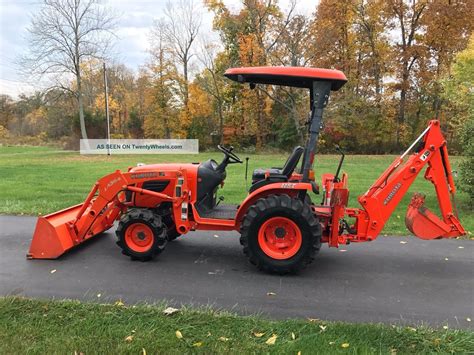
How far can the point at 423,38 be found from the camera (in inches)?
1224

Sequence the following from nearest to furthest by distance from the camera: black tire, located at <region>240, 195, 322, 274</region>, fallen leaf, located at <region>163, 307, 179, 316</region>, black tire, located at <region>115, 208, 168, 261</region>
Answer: fallen leaf, located at <region>163, 307, 179, 316</region>
black tire, located at <region>240, 195, 322, 274</region>
black tire, located at <region>115, 208, 168, 261</region>

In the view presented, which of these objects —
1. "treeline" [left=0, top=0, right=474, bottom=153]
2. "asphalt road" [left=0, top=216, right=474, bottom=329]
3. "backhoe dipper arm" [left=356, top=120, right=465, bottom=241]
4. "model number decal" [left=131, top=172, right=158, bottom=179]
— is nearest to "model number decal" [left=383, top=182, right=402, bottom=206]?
"backhoe dipper arm" [left=356, top=120, right=465, bottom=241]

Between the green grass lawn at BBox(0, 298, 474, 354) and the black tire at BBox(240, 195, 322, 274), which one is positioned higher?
the black tire at BBox(240, 195, 322, 274)

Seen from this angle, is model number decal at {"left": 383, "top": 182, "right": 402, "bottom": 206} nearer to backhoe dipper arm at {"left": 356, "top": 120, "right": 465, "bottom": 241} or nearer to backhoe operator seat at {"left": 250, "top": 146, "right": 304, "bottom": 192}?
backhoe dipper arm at {"left": 356, "top": 120, "right": 465, "bottom": 241}

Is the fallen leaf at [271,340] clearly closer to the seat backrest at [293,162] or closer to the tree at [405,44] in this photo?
the seat backrest at [293,162]

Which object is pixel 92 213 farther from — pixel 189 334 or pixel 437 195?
pixel 437 195

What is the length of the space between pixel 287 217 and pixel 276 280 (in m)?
0.74

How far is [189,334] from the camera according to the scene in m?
3.35

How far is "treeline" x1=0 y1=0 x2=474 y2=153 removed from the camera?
29188 mm

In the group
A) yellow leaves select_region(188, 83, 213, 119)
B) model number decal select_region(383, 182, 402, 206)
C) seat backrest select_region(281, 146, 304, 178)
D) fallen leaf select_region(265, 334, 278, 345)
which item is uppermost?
yellow leaves select_region(188, 83, 213, 119)

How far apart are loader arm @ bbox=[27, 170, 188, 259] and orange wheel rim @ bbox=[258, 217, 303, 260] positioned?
3.75 ft

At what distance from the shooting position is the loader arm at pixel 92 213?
5207 mm

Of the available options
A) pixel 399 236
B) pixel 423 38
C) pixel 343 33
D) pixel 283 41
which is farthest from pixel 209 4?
pixel 399 236

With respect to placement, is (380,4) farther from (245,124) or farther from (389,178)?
(389,178)
